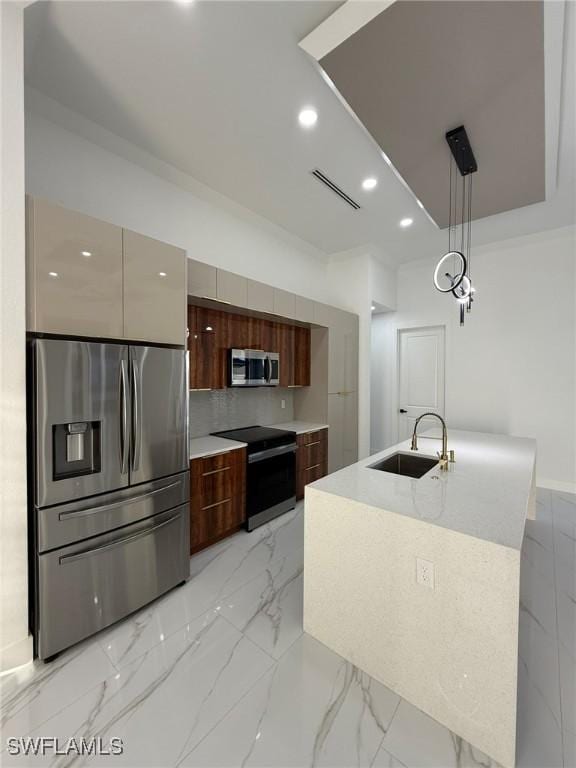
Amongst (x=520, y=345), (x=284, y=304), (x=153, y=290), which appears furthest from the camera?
(x=520, y=345)

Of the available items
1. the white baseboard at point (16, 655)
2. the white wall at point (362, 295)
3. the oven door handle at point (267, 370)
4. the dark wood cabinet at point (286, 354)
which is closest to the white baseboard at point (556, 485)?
the white wall at point (362, 295)

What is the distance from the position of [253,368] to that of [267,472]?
108 centimetres

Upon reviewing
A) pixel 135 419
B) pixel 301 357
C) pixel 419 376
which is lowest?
pixel 135 419

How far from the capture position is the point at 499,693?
1.23 metres

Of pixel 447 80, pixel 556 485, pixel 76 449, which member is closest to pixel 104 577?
pixel 76 449

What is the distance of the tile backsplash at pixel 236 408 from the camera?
10.7 ft

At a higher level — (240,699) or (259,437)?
(259,437)

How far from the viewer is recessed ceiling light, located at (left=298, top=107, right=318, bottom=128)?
214 centimetres

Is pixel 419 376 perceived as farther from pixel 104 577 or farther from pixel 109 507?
pixel 104 577

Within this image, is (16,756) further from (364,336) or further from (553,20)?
(364,336)

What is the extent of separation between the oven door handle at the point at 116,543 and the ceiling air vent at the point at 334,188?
295cm

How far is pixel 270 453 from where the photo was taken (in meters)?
3.20

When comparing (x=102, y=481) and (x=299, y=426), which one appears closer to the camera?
(x=102, y=481)

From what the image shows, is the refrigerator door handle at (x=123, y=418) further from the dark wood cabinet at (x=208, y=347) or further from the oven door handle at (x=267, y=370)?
the oven door handle at (x=267, y=370)
